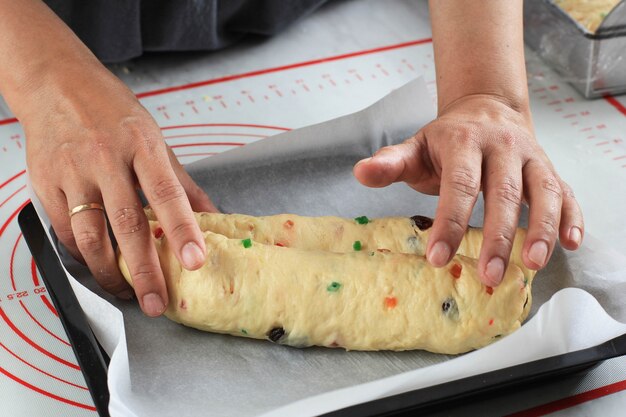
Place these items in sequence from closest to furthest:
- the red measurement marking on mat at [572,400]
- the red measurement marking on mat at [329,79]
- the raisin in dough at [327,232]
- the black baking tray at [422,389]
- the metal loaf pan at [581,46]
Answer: the black baking tray at [422,389]
the red measurement marking on mat at [572,400]
the raisin in dough at [327,232]
the metal loaf pan at [581,46]
the red measurement marking on mat at [329,79]

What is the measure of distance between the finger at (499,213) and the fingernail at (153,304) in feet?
1.29

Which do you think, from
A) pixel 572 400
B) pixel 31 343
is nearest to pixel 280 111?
pixel 31 343

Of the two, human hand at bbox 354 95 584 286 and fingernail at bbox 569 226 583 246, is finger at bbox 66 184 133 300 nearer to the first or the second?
human hand at bbox 354 95 584 286

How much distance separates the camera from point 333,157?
142 cm

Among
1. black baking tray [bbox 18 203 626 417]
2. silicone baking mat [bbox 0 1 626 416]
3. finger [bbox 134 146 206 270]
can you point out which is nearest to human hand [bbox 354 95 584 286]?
black baking tray [bbox 18 203 626 417]

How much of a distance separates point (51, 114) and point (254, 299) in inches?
15.6

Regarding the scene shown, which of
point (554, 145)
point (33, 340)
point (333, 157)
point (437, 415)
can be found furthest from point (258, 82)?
point (437, 415)

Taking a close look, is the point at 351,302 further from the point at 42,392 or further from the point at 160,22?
the point at 160,22

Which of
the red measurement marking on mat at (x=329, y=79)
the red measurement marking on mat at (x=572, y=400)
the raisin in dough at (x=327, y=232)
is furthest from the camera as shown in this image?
the red measurement marking on mat at (x=329, y=79)

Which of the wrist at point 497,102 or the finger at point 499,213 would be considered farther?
the wrist at point 497,102

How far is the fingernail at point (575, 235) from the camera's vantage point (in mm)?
1094

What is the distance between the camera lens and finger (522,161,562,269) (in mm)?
1025

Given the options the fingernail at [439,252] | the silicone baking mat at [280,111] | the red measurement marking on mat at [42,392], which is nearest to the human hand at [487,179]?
the fingernail at [439,252]

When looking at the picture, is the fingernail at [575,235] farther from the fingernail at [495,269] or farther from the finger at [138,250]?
the finger at [138,250]
